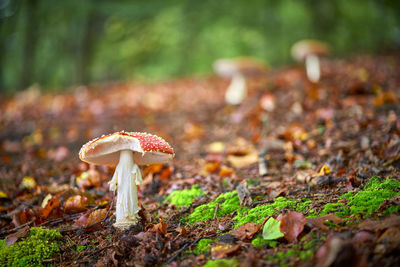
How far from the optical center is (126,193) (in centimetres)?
228

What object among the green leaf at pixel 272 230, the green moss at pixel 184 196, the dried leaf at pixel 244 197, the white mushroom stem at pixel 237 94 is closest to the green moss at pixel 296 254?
the green leaf at pixel 272 230

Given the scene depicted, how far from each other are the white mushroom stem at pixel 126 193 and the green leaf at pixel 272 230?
41.6 inches

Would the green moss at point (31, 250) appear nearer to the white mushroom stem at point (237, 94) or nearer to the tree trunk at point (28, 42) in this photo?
the white mushroom stem at point (237, 94)

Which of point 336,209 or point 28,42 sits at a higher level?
point 28,42

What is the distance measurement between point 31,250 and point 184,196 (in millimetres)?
1362

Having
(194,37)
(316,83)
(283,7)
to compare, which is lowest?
(316,83)

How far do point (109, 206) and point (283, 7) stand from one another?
1458cm

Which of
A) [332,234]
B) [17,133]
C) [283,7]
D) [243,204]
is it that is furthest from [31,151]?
[283,7]

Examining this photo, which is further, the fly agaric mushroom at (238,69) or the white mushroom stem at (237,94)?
the white mushroom stem at (237,94)

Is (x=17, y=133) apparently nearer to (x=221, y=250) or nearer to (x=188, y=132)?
(x=188, y=132)

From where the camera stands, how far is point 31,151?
Answer: 218 inches

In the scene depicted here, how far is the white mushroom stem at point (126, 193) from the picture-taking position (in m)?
2.26

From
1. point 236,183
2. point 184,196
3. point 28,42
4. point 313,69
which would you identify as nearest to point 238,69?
point 313,69

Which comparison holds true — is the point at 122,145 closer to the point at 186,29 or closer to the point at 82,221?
the point at 82,221
